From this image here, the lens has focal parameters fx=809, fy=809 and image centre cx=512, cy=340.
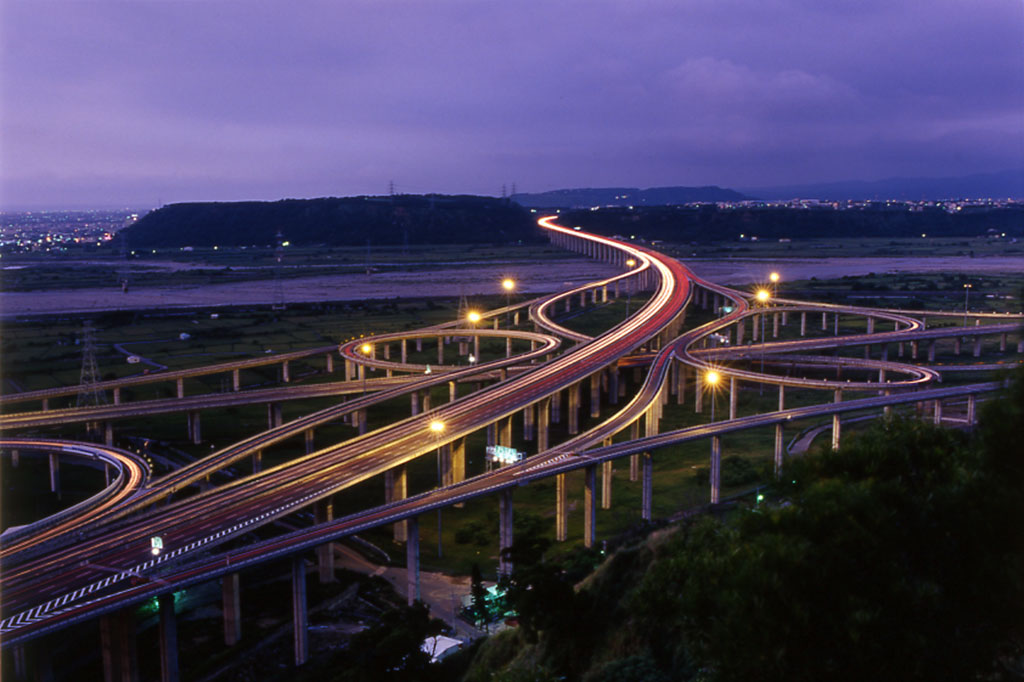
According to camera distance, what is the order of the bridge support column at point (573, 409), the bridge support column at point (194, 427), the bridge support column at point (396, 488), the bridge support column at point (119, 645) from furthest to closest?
the bridge support column at point (573, 409) → the bridge support column at point (194, 427) → the bridge support column at point (396, 488) → the bridge support column at point (119, 645)

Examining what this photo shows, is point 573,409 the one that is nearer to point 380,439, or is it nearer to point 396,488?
point 380,439

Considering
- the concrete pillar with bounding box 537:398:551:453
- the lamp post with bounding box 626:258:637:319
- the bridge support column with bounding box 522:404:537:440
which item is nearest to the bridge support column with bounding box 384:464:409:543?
the concrete pillar with bounding box 537:398:551:453

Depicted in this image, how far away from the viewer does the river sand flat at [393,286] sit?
147625mm

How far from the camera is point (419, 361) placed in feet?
313

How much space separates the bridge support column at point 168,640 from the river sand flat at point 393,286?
11939cm

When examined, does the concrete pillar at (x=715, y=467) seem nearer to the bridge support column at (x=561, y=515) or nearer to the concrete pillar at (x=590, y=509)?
the concrete pillar at (x=590, y=509)

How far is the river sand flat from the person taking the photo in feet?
484

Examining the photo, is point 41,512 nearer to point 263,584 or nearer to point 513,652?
point 263,584

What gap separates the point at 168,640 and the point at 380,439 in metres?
19.8

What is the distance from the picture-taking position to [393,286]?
Answer: 557ft

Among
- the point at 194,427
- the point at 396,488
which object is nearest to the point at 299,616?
the point at 396,488

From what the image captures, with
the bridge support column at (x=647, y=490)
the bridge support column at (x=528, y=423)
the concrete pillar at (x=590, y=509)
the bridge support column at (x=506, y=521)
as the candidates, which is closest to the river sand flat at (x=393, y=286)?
the bridge support column at (x=528, y=423)

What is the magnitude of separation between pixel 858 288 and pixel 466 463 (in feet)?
365

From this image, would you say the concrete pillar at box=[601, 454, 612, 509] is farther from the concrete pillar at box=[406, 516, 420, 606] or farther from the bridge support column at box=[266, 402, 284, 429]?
the bridge support column at box=[266, 402, 284, 429]
